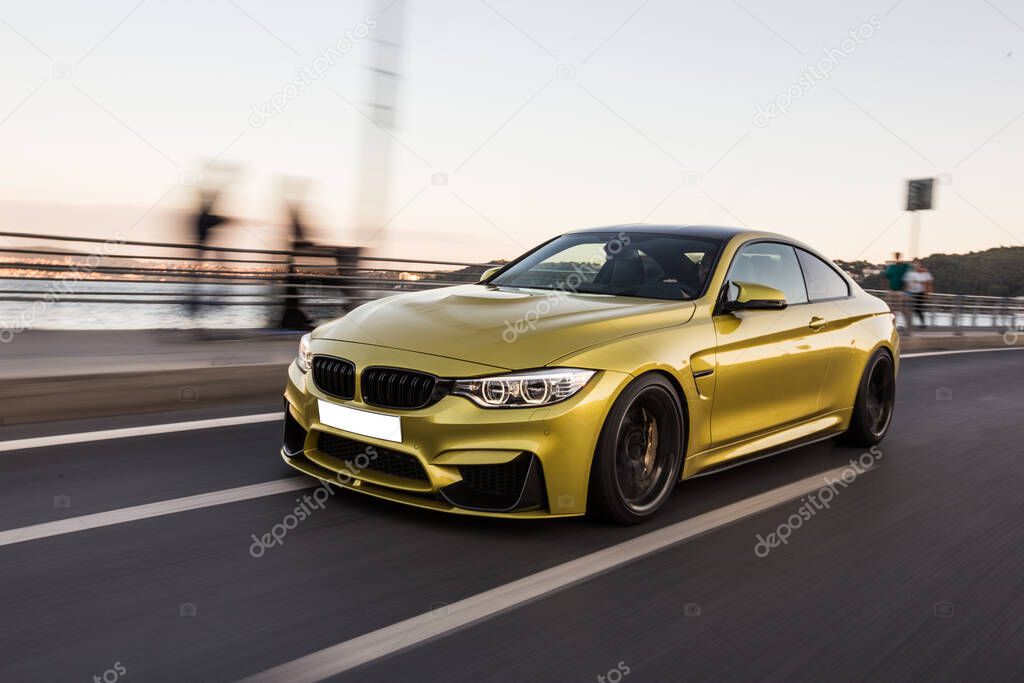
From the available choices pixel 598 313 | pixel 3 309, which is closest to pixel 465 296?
pixel 598 313

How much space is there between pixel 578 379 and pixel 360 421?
38.9 inches

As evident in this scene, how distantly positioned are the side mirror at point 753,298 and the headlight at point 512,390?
1483 mm

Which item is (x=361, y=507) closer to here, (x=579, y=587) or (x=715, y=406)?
(x=579, y=587)

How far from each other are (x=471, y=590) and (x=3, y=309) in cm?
926

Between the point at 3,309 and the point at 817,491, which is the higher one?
the point at 3,309

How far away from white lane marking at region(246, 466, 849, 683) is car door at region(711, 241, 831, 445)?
1.68ft

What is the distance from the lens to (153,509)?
173 inches

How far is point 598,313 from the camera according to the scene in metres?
4.78

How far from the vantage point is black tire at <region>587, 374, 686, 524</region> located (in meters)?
4.32
